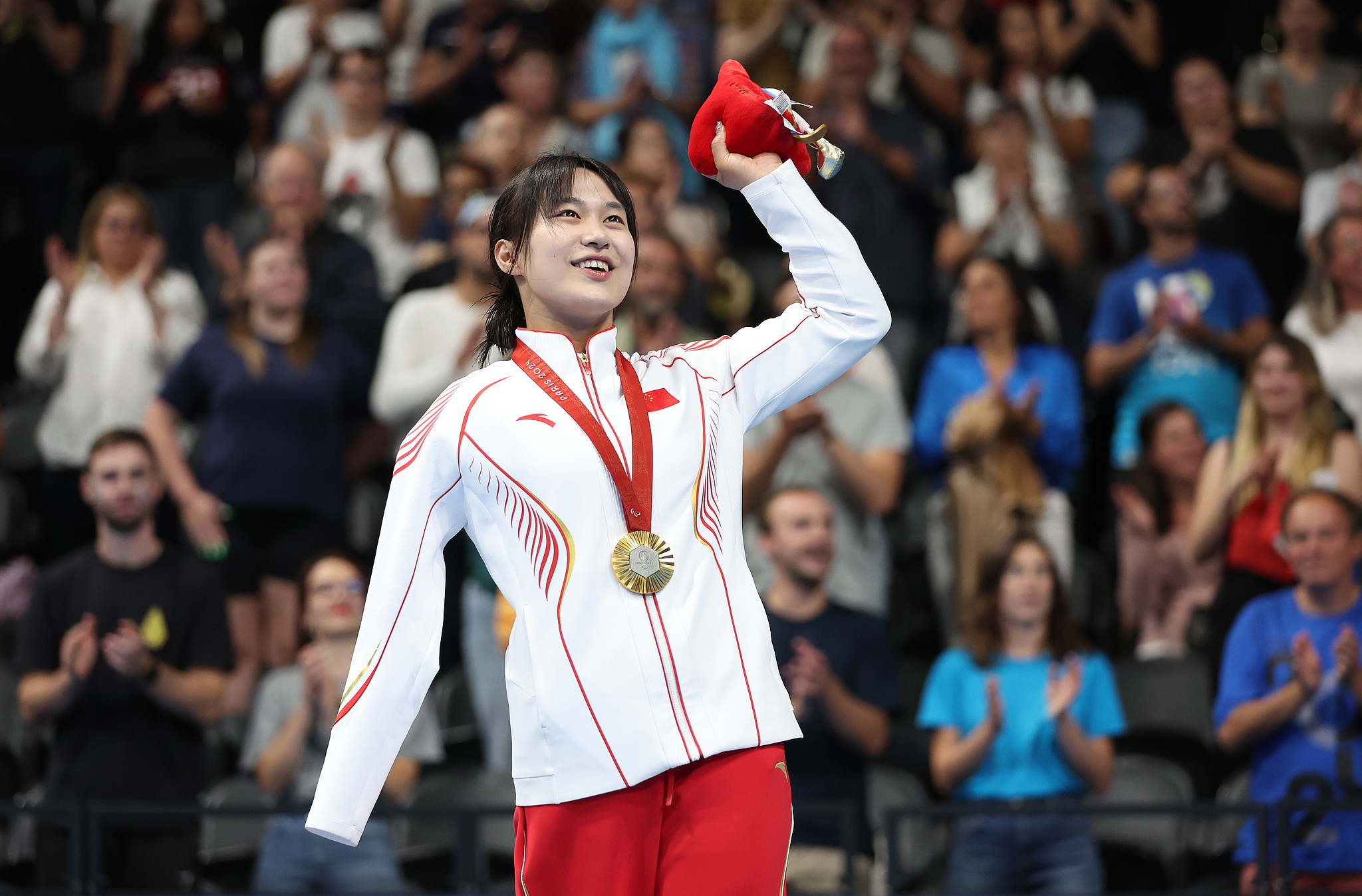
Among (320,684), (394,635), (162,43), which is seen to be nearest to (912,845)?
(320,684)

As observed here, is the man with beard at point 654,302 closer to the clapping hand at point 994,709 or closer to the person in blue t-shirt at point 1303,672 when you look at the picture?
the clapping hand at point 994,709

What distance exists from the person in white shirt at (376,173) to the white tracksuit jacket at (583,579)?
4913 mm

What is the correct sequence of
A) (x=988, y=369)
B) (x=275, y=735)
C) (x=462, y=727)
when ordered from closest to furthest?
1. (x=275, y=735)
2. (x=462, y=727)
3. (x=988, y=369)

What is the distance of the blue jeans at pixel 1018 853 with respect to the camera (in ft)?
15.9

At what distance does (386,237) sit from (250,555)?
2022 mm

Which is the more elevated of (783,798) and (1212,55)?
(1212,55)

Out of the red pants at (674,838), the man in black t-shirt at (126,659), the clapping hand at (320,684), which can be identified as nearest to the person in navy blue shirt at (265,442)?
the man in black t-shirt at (126,659)

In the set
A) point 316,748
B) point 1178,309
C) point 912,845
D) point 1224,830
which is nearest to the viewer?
point 912,845

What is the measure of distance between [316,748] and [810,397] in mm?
1996

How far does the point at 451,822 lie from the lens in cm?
515

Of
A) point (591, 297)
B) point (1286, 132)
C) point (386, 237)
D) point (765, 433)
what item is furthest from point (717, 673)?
point (1286, 132)

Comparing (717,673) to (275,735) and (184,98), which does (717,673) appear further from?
(184,98)

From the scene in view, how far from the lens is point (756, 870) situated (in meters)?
2.53

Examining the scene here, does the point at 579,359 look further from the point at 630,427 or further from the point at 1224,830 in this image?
the point at 1224,830
